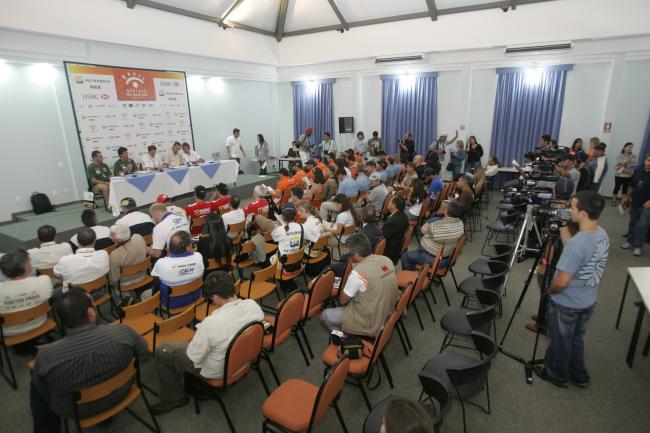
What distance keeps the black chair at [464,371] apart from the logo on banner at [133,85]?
8764 mm

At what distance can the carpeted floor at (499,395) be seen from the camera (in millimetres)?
2732

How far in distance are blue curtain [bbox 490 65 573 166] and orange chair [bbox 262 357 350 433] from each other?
9983 mm

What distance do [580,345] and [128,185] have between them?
760 cm

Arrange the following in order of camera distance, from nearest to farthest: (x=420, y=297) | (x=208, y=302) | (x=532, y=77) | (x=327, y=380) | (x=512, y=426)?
(x=327, y=380) → (x=512, y=426) → (x=208, y=302) → (x=420, y=297) → (x=532, y=77)

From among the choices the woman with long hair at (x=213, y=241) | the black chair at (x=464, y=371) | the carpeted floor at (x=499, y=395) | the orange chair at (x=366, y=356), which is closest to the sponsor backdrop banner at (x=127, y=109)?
the woman with long hair at (x=213, y=241)

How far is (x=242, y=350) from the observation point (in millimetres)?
2445

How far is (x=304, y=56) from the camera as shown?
40.3 ft

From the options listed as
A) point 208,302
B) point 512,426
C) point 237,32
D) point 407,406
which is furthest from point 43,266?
point 237,32

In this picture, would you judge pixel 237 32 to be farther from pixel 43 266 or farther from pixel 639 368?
pixel 639 368

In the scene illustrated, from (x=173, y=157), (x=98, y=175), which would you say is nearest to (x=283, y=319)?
(x=98, y=175)

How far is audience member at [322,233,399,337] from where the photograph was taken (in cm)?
281

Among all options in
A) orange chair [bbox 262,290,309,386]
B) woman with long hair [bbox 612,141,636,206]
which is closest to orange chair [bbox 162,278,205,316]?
orange chair [bbox 262,290,309,386]

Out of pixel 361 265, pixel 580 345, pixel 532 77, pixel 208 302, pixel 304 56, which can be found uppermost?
pixel 304 56

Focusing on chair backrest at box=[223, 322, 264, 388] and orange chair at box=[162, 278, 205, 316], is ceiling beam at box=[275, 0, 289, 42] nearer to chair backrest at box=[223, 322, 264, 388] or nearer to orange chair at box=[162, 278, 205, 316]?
orange chair at box=[162, 278, 205, 316]
